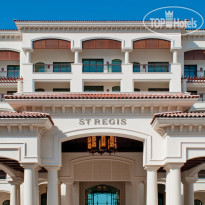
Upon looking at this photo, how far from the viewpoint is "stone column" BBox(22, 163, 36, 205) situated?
22.4m

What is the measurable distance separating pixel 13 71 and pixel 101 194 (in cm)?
1353

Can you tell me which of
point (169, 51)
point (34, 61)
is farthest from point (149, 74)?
point (34, 61)

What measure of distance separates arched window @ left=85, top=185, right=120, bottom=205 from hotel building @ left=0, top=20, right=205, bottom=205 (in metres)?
0.09

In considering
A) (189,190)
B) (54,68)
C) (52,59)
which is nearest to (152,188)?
(189,190)

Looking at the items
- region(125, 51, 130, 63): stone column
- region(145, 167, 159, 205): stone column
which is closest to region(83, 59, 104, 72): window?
region(125, 51, 130, 63): stone column

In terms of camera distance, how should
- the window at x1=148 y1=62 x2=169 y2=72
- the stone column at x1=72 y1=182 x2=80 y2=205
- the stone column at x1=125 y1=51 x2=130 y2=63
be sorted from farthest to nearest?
1. the window at x1=148 y1=62 x2=169 y2=72
2. the stone column at x1=125 y1=51 x2=130 y2=63
3. the stone column at x1=72 y1=182 x2=80 y2=205

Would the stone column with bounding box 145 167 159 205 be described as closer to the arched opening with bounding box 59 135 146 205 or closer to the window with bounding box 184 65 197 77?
the arched opening with bounding box 59 135 146 205

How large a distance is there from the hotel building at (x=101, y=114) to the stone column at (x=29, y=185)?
0.18ft

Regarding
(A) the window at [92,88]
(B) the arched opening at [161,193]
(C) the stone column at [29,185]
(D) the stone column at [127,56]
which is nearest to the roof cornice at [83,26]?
(D) the stone column at [127,56]

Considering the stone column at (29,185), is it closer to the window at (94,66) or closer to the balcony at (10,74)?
the window at (94,66)

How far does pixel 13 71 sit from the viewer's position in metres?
41.1

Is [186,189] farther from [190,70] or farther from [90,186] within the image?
[190,70]

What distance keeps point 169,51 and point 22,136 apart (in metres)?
20.6

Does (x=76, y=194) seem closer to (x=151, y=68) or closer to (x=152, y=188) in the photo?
(x=151, y=68)
